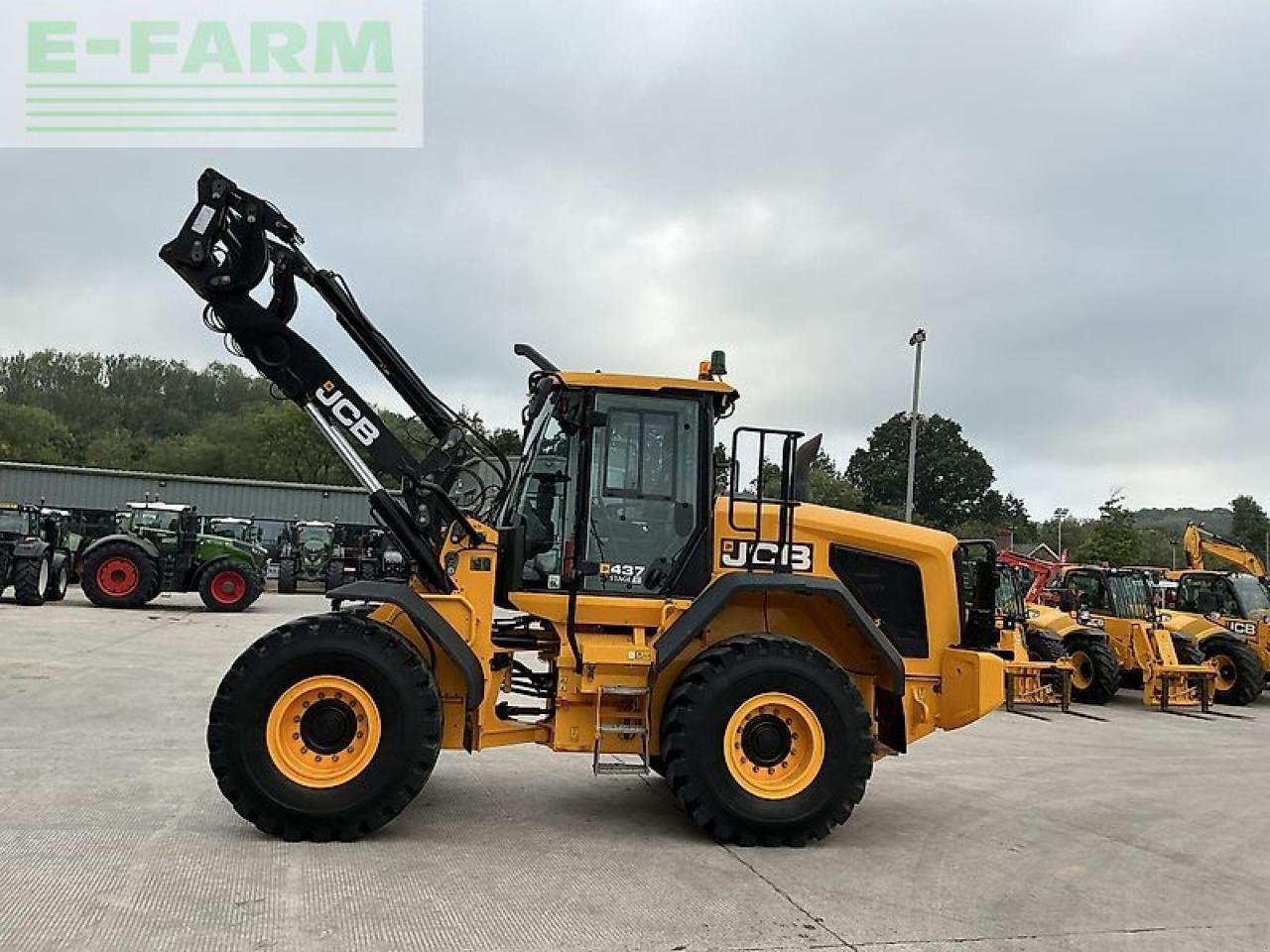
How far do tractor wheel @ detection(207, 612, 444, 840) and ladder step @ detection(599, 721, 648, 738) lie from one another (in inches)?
38.5

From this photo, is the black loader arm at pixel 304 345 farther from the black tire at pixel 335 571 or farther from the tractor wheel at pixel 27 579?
the black tire at pixel 335 571

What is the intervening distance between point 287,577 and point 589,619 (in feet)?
87.5

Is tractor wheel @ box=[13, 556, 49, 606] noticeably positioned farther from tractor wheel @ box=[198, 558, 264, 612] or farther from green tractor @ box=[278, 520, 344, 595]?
green tractor @ box=[278, 520, 344, 595]

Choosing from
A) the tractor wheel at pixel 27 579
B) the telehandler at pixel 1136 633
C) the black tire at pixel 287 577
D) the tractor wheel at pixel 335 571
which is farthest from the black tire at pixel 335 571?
the telehandler at pixel 1136 633

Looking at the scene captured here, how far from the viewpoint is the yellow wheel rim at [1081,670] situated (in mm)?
15039

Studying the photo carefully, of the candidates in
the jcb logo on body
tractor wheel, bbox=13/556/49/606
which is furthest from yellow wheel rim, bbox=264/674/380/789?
tractor wheel, bbox=13/556/49/606

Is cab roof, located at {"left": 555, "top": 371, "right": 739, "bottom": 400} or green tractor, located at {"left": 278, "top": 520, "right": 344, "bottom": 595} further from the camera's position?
green tractor, located at {"left": 278, "top": 520, "right": 344, "bottom": 595}

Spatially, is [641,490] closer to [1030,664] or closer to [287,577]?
[1030,664]

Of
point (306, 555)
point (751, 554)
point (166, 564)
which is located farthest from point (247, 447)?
point (751, 554)

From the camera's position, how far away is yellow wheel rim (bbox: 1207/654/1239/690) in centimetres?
1605

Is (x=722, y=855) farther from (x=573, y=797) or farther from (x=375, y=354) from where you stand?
(x=375, y=354)

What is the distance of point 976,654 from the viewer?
635 cm

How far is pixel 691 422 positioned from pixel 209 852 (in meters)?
3.55

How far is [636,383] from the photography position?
625cm
